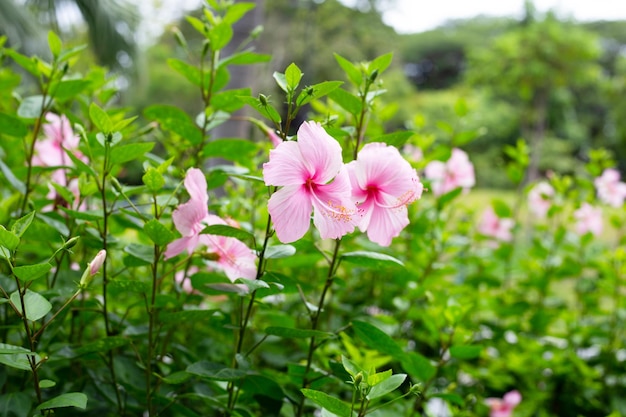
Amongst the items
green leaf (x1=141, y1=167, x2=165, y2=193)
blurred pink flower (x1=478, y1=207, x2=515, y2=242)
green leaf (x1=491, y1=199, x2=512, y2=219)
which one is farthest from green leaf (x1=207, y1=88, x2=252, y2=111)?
blurred pink flower (x1=478, y1=207, x2=515, y2=242)

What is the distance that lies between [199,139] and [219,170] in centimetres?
5

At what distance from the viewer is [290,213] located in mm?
662

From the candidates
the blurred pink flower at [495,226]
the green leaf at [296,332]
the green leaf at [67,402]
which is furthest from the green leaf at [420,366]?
the blurred pink flower at [495,226]

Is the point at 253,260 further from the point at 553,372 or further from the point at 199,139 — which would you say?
the point at 553,372

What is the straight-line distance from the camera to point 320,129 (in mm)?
653


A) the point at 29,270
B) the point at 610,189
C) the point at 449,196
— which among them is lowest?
the point at 610,189

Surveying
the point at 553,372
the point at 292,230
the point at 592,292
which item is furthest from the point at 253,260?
the point at 592,292

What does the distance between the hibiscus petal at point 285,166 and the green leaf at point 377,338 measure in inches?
8.9

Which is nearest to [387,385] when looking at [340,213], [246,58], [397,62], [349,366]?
[349,366]

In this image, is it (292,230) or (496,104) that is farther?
(496,104)

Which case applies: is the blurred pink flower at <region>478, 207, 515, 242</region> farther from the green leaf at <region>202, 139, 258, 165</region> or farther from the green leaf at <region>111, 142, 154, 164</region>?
the green leaf at <region>111, 142, 154, 164</region>

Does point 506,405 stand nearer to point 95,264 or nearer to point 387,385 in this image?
point 387,385

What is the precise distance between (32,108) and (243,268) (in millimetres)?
393

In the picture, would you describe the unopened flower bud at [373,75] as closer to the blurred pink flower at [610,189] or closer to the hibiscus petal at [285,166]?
the hibiscus petal at [285,166]
